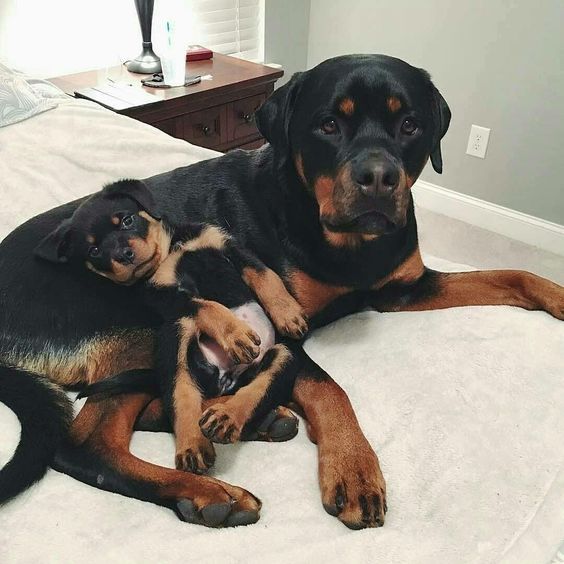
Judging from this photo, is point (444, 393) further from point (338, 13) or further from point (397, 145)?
point (338, 13)

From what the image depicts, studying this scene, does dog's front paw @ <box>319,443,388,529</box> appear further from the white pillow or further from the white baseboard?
the white baseboard

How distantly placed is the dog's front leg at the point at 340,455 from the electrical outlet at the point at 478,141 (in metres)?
2.05

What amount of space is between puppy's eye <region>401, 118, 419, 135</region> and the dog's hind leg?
724 mm

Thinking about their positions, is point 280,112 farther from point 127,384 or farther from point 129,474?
point 129,474

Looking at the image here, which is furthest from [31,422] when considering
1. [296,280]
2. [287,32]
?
[287,32]

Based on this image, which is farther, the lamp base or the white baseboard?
the white baseboard

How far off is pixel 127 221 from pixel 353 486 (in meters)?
0.74

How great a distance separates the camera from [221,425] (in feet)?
3.30

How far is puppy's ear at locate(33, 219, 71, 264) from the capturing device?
48.2 inches

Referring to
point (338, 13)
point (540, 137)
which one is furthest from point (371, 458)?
point (338, 13)

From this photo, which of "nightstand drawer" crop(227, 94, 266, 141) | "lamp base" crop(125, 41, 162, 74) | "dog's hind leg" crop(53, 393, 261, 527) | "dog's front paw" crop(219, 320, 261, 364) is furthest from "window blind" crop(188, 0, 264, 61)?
"dog's hind leg" crop(53, 393, 261, 527)

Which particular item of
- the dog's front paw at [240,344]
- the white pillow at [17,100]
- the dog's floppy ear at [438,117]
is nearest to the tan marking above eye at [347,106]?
the dog's floppy ear at [438,117]

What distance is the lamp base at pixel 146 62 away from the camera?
8.38 ft

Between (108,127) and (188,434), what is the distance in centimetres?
117
